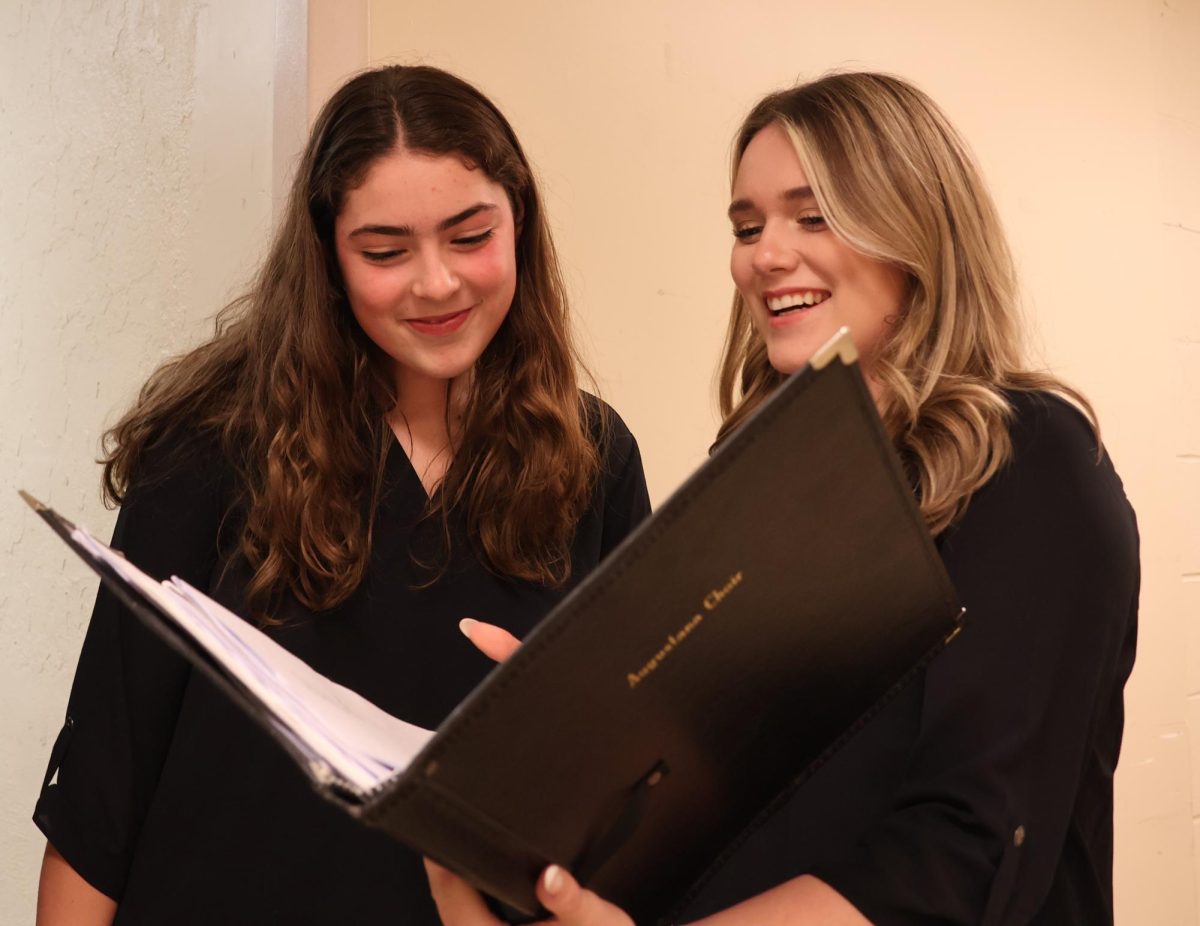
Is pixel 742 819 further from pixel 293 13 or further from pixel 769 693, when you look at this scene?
pixel 293 13

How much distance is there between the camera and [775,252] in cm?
125

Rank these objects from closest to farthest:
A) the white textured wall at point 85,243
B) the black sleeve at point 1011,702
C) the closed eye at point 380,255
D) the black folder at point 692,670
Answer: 1. the black folder at point 692,670
2. the black sleeve at point 1011,702
3. the closed eye at point 380,255
4. the white textured wall at point 85,243

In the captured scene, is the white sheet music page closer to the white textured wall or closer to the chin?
the chin

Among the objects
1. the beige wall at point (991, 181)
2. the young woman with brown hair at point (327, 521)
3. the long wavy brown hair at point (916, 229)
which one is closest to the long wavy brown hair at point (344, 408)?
the young woman with brown hair at point (327, 521)

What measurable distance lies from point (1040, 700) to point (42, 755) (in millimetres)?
1834

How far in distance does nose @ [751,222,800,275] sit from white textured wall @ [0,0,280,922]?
2.60 ft

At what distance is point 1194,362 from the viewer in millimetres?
3111

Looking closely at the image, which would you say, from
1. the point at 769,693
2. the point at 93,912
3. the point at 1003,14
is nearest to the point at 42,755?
the point at 93,912

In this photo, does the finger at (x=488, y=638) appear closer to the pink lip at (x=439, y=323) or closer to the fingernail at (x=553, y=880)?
the fingernail at (x=553, y=880)

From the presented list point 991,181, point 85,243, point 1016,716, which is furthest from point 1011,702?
point 991,181

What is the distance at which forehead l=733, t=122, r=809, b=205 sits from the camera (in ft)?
4.12

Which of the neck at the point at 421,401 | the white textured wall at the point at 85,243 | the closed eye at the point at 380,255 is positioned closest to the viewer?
the closed eye at the point at 380,255

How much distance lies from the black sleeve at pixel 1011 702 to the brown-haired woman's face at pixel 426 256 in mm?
558

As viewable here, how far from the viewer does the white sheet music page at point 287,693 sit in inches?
26.5
